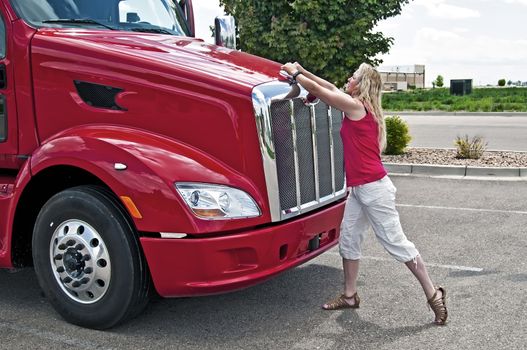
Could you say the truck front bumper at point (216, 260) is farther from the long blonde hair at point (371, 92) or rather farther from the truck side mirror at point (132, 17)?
the truck side mirror at point (132, 17)

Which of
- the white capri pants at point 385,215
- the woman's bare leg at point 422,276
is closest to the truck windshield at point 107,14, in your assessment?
the white capri pants at point 385,215

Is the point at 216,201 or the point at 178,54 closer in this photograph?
the point at 216,201

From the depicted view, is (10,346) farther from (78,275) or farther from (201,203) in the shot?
(201,203)

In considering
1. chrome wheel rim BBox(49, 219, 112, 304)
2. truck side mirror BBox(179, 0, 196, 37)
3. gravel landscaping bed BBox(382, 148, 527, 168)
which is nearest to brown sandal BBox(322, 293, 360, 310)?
chrome wheel rim BBox(49, 219, 112, 304)

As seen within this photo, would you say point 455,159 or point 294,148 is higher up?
point 294,148

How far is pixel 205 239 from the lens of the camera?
156 inches

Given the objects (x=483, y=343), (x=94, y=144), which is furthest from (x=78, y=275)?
(x=483, y=343)

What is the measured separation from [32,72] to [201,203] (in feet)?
5.42

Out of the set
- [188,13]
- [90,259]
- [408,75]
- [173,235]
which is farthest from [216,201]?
[408,75]

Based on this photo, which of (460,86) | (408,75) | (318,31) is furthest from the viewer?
(408,75)

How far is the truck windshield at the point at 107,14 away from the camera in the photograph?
189 inches

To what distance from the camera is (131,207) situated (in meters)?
4.05

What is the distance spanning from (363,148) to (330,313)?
1202 millimetres

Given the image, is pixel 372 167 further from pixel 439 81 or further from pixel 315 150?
pixel 439 81
